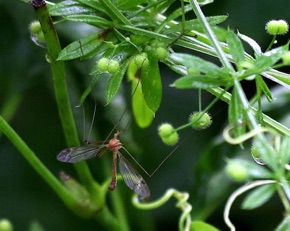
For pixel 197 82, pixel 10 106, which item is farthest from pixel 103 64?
pixel 10 106

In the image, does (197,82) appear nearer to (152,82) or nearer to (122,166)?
(152,82)

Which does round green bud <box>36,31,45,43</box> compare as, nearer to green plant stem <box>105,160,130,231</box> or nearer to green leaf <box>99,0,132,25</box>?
green leaf <box>99,0,132,25</box>

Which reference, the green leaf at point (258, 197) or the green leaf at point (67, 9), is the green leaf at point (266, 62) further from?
the green leaf at point (67, 9)

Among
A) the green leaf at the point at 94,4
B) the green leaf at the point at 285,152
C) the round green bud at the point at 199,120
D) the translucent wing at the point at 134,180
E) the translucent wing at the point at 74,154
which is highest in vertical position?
the green leaf at the point at 94,4

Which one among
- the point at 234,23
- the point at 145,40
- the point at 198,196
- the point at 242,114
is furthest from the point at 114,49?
the point at 234,23

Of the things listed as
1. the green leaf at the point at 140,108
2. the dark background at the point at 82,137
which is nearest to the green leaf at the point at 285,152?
the green leaf at the point at 140,108

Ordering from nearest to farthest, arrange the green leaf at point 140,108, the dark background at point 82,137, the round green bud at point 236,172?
the round green bud at point 236,172
the green leaf at point 140,108
the dark background at point 82,137
